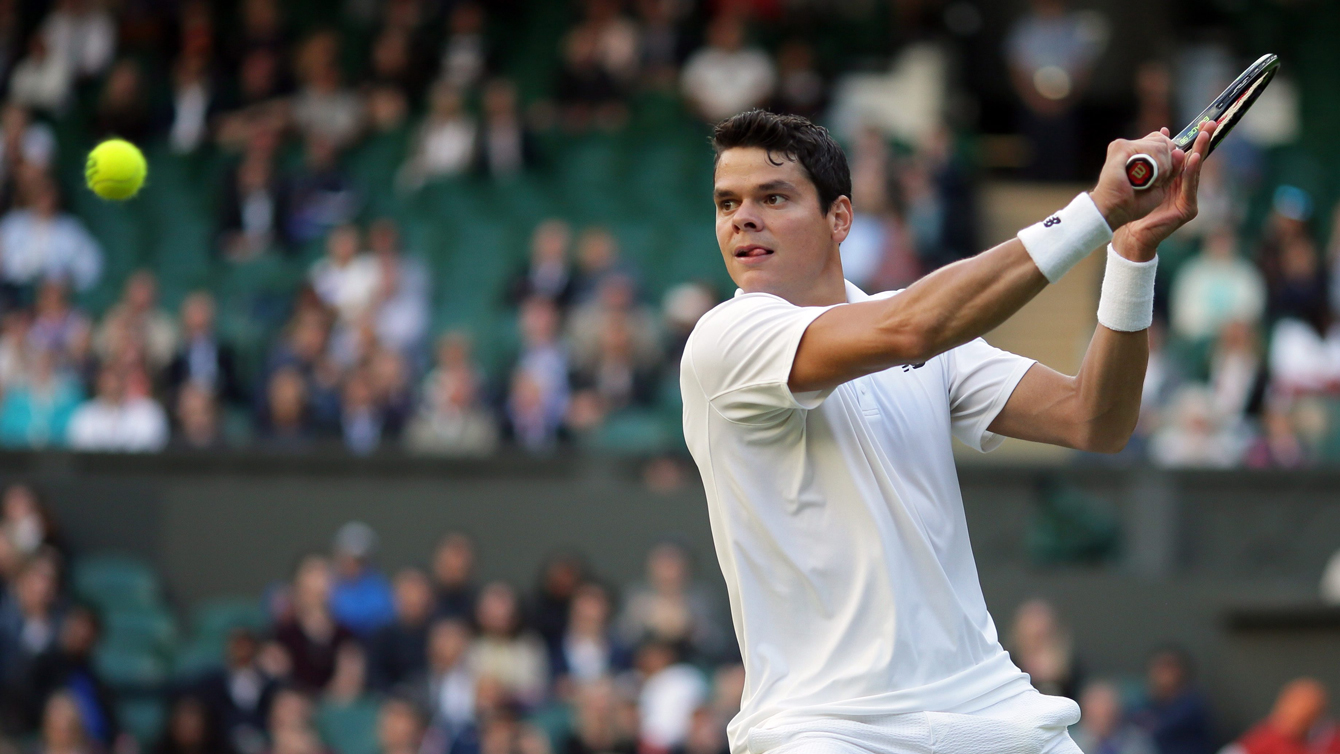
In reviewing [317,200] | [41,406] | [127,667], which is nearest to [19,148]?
[317,200]

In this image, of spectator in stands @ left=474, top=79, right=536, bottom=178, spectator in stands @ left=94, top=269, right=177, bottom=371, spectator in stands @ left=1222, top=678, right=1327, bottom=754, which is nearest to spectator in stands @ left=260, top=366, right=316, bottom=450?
spectator in stands @ left=94, top=269, right=177, bottom=371

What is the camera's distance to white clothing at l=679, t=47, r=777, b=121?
1368cm

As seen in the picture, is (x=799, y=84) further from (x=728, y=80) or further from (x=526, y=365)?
(x=526, y=365)

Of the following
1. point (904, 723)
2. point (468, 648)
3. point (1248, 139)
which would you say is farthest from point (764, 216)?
point (1248, 139)

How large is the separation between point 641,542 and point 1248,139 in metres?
5.91

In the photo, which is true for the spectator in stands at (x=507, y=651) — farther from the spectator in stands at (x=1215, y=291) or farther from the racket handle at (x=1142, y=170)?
the racket handle at (x=1142, y=170)

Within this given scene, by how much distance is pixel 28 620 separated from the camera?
36.2 feet

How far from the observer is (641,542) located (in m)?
11.2

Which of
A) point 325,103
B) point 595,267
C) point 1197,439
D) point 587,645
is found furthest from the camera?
point 325,103

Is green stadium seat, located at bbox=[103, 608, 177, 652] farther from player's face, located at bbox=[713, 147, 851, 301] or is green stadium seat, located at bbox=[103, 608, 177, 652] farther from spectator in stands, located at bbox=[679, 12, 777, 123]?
player's face, located at bbox=[713, 147, 851, 301]

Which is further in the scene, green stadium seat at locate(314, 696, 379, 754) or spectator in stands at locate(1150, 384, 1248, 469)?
spectator in stands at locate(1150, 384, 1248, 469)

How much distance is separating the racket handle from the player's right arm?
11 millimetres

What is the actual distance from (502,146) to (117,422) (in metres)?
3.80

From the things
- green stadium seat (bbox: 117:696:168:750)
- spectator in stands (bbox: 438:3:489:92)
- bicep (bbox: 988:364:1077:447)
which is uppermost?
spectator in stands (bbox: 438:3:489:92)
